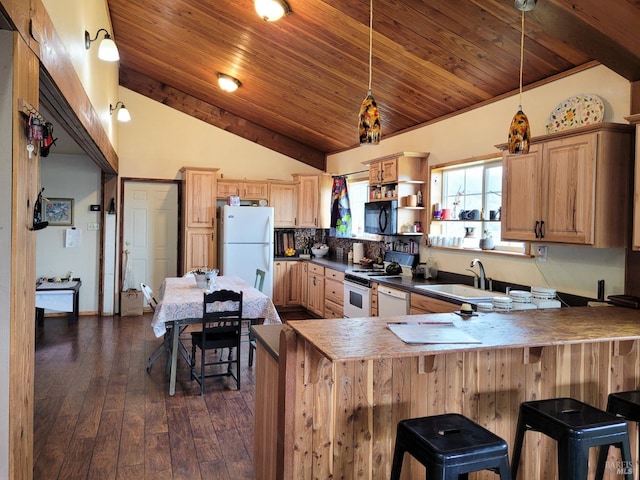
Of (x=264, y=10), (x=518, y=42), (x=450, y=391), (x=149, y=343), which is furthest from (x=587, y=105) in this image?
(x=149, y=343)

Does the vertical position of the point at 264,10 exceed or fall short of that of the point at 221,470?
it exceeds it

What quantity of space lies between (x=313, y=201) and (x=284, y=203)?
1.55ft

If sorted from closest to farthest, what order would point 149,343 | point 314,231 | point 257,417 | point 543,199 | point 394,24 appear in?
point 257,417, point 543,199, point 394,24, point 149,343, point 314,231

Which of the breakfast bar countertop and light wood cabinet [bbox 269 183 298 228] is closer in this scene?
the breakfast bar countertop

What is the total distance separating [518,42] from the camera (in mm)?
3273

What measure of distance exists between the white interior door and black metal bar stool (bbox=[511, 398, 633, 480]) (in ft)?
20.2

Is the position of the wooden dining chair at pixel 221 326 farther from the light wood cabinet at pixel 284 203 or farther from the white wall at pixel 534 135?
the light wood cabinet at pixel 284 203

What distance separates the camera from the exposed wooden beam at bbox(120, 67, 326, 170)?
6.89 metres

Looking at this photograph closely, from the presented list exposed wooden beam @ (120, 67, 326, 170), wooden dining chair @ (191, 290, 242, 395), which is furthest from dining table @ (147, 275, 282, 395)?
exposed wooden beam @ (120, 67, 326, 170)

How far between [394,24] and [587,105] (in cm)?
151

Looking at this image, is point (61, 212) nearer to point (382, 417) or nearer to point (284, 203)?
point (284, 203)

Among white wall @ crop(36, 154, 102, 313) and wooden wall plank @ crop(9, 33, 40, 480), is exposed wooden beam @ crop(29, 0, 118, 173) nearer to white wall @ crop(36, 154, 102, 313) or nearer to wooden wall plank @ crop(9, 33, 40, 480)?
wooden wall plank @ crop(9, 33, 40, 480)

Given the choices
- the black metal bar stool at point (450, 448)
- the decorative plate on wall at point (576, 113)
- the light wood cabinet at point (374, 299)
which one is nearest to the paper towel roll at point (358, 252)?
the light wood cabinet at point (374, 299)

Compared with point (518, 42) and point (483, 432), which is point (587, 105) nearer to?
point (518, 42)
